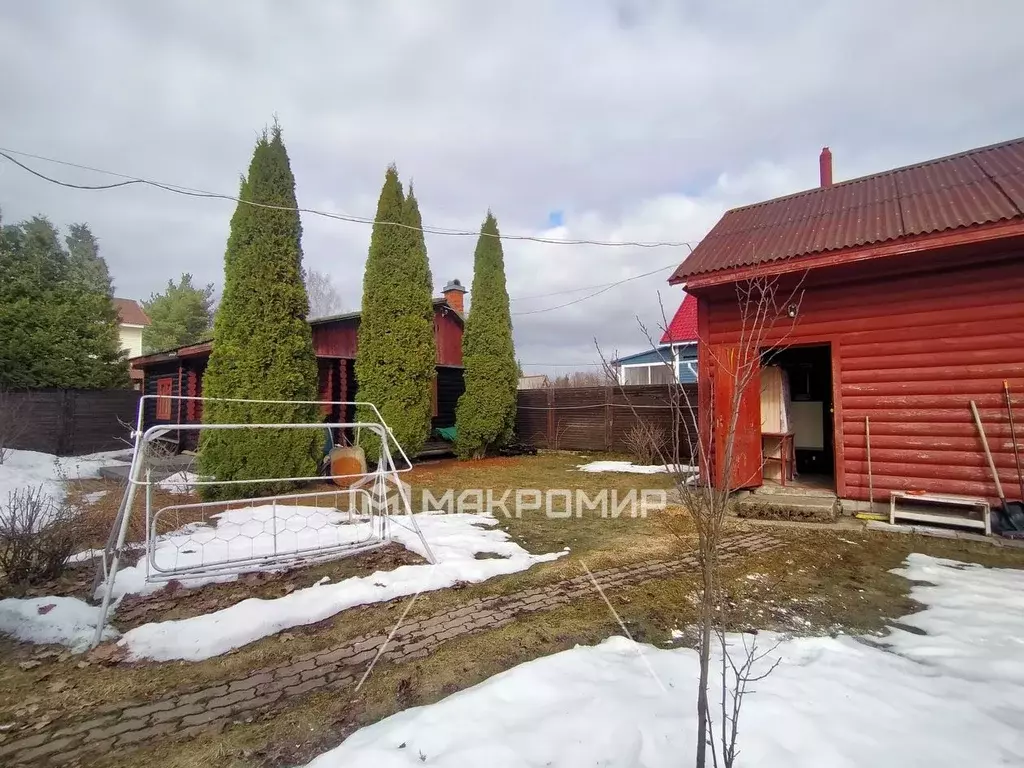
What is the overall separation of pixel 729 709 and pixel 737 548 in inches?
109

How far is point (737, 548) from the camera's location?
14.9 feet

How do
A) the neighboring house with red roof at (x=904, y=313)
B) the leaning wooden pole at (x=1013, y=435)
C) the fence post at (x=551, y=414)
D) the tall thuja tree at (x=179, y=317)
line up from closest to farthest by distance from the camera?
1. the leaning wooden pole at (x=1013, y=435)
2. the neighboring house with red roof at (x=904, y=313)
3. the fence post at (x=551, y=414)
4. the tall thuja tree at (x=179, y=317)

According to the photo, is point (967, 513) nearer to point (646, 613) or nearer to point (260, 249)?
point (646, 613)

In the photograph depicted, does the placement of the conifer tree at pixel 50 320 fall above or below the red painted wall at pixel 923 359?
above

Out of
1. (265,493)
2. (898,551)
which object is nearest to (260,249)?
(265,493)

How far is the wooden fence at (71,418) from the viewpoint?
11094 millimetres

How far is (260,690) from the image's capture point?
7.77ft

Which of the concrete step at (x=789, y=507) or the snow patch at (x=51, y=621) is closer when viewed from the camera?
the snow patch at (x=51, y=621)

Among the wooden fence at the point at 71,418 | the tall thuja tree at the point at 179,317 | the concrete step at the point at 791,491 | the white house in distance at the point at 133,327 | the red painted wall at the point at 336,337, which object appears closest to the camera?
the concrete step at the point at 791,491

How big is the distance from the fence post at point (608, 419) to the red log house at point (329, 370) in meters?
4.48

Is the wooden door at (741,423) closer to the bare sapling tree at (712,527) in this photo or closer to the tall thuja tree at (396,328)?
the bare sapling tree at (712,527)

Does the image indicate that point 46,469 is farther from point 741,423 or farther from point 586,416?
point 741,423

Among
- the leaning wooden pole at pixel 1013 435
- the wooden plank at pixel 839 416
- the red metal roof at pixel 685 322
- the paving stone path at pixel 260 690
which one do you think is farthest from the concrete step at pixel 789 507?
the red metal roof at pixel 685 322

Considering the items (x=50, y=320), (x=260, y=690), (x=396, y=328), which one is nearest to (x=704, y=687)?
(x=260, y=690)
